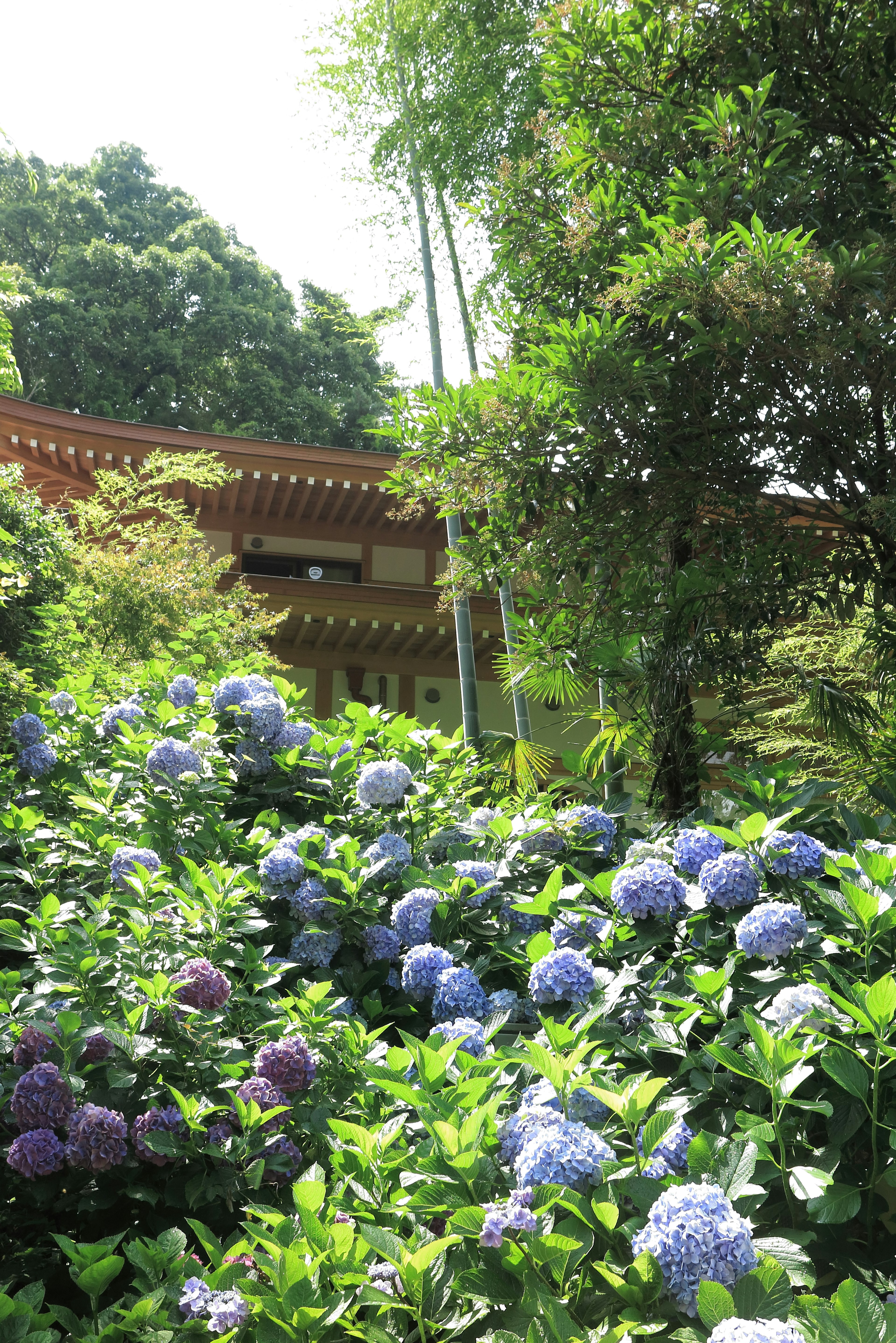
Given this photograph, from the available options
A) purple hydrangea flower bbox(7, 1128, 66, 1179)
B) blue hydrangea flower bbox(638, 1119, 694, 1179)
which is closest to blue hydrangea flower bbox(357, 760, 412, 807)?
purple hydrangea flower bbox(7, 1128, 66, 1179)

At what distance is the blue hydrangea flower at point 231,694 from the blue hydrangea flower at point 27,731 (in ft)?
1.59

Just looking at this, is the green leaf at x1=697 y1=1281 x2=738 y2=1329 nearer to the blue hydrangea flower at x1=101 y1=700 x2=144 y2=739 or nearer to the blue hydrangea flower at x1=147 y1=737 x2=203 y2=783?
the blue hydrangea flower at x1=147 y1=737 x2=203 y2=783

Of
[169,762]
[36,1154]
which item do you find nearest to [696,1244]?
[36,1154]

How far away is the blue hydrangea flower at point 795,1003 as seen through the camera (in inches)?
49.9

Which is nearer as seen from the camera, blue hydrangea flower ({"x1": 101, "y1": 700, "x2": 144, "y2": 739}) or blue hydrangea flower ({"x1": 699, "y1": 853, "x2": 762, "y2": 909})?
blue hydrangea flower ({"x1": 699, "y1": 853, "x2": 762, "y2": 909})

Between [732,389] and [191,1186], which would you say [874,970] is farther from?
[732,389]

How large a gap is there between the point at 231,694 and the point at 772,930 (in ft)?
5.01

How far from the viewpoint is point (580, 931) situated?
1.70m

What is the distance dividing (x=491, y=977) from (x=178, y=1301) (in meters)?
0.89

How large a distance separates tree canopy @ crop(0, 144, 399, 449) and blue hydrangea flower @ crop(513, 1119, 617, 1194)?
19.0m

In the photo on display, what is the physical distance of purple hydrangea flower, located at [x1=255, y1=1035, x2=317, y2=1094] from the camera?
1.44 m

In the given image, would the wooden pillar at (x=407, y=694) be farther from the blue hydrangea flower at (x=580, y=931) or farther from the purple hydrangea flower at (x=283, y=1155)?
the purple hydrangea flower at (x=283, y=1155)

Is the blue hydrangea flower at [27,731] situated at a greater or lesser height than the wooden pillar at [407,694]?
greater

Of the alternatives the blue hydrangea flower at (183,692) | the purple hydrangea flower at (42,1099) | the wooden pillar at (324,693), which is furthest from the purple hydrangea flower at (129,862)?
the wooden pillar at (324,693)
